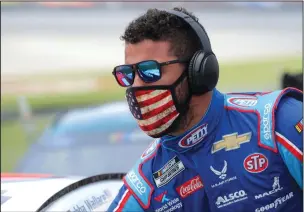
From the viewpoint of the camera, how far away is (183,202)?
1849mm

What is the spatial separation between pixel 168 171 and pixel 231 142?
0.23 meters

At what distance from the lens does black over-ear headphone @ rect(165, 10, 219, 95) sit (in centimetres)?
171

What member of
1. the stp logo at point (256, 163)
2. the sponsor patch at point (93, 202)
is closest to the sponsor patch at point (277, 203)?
the stp logo at point (256, 163)

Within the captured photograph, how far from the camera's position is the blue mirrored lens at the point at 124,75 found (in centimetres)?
172

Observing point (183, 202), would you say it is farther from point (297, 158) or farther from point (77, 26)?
point (77, 26)

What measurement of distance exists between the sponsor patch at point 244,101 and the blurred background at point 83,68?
2084 millimetres

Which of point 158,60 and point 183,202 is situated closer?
point 158,60

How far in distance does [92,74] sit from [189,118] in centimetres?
941

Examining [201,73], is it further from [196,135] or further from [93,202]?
[93,202]

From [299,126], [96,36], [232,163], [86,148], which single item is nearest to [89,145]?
[86,148]

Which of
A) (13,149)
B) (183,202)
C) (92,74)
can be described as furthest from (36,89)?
(183,202)

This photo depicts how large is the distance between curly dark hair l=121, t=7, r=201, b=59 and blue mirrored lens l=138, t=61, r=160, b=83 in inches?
2.9

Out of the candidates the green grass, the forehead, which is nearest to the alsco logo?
the forehead

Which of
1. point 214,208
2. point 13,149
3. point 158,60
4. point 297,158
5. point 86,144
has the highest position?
point 158,60
